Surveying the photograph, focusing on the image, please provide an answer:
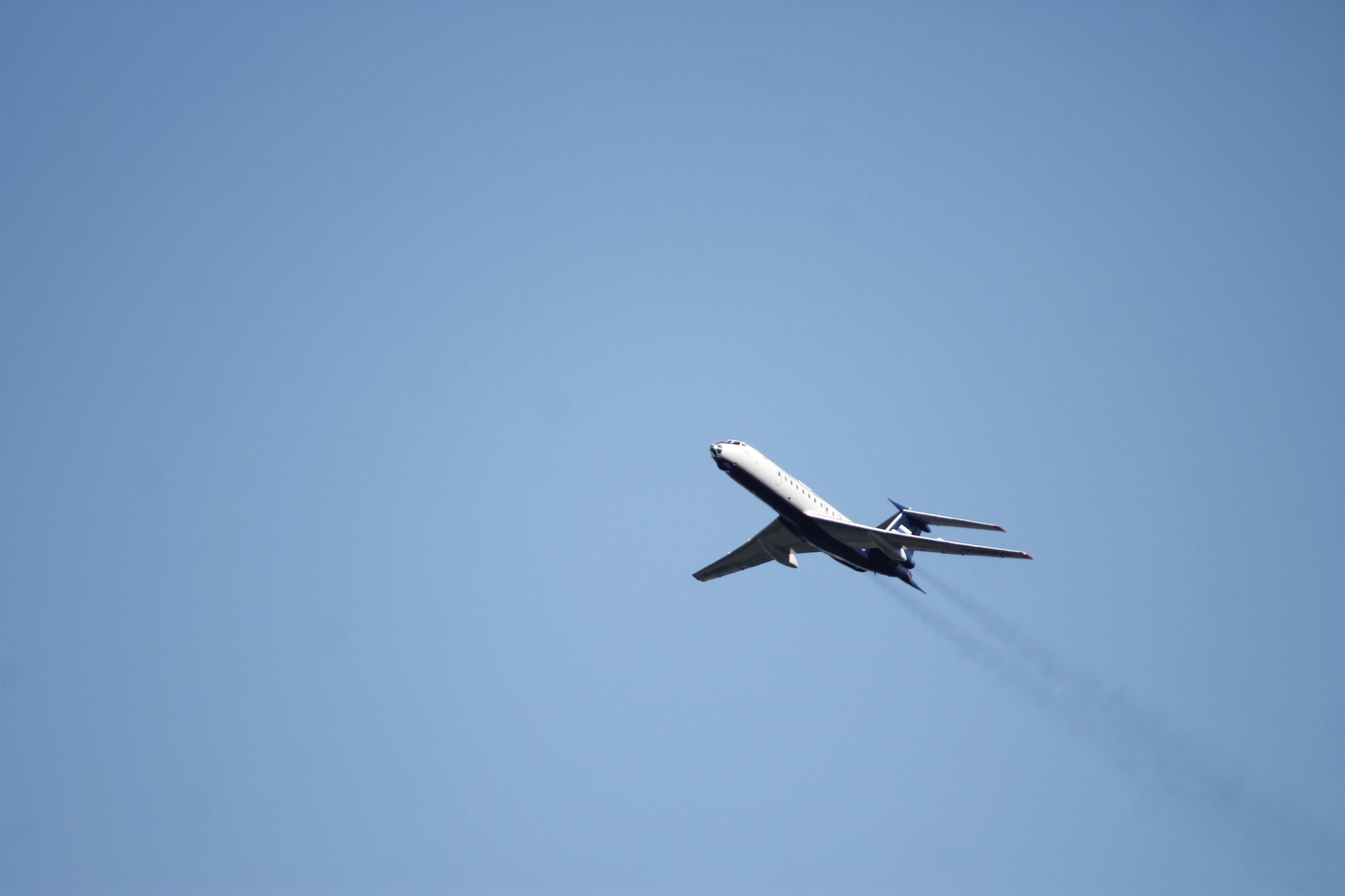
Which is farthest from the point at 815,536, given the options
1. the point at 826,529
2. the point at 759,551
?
the point at 759,551

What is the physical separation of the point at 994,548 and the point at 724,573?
2031cm

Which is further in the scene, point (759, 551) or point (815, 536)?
point (759, 551)

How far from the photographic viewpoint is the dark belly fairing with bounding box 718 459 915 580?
6831 cm

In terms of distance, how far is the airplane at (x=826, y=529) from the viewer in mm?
68188

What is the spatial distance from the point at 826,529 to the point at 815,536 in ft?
4.18

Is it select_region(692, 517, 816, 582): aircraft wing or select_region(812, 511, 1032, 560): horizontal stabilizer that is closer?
select_region(812, 511, 1032, 560): horizontal stabilizer

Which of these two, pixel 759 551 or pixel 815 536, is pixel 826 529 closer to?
pixel 815 536

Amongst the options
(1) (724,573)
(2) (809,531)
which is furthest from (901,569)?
(1) (724,573)

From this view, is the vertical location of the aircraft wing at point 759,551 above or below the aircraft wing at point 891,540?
above

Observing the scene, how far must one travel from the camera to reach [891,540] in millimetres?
70875

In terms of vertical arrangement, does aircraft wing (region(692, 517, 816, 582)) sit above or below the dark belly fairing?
above

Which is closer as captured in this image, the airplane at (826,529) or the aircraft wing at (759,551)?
the airplane at (826,529)

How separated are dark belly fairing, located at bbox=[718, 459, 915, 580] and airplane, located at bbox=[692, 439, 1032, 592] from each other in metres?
0.04

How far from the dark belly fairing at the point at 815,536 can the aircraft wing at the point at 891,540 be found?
0.64m
